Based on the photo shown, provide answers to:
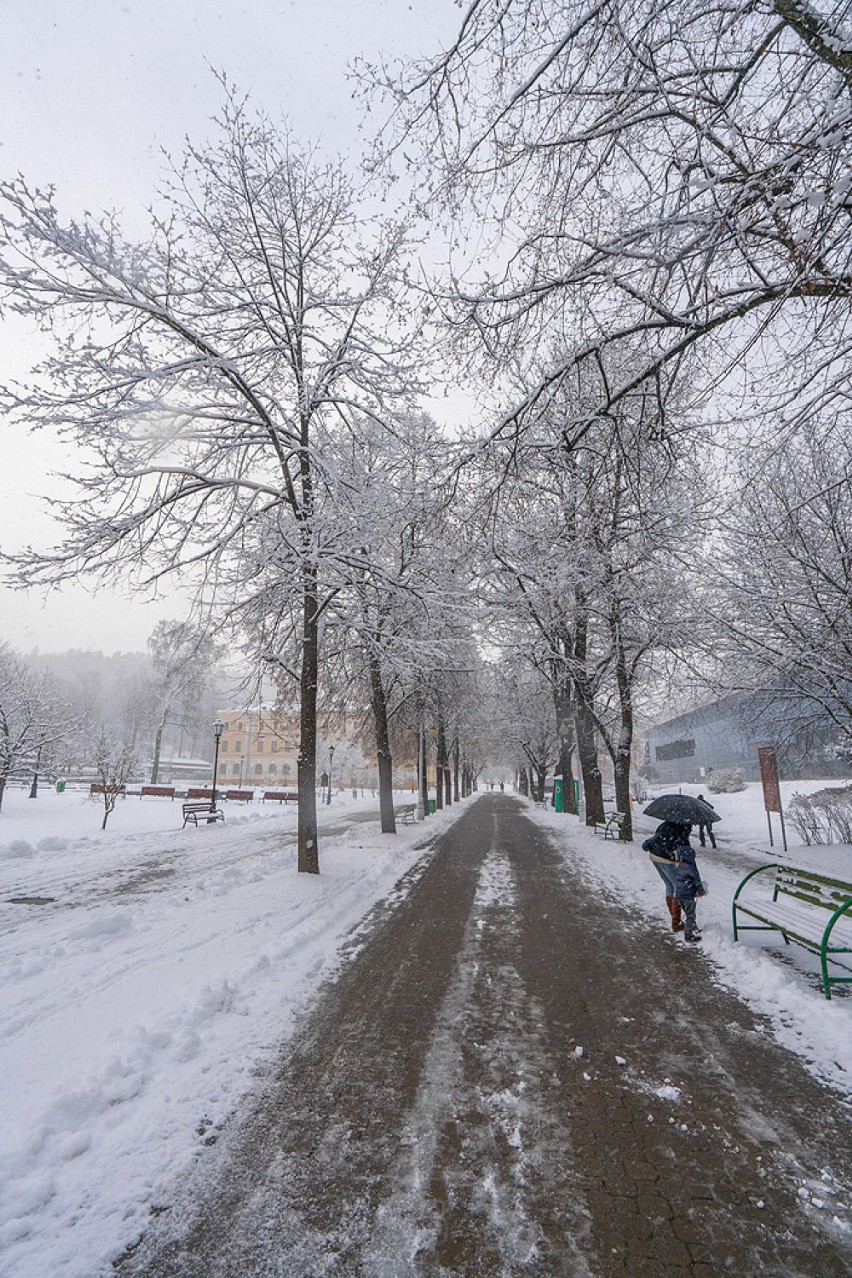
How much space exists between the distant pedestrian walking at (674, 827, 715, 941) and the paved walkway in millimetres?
1515

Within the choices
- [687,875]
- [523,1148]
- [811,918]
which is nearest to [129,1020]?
[523,1148]

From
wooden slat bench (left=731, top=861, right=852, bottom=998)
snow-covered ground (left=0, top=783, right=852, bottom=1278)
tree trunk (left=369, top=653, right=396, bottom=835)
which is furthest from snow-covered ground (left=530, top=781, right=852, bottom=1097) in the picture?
tree trunk (left=369, top=653, right=396, bottom=835)

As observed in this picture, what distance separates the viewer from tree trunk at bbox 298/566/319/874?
10.7 m

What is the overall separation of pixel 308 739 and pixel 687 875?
276 inches

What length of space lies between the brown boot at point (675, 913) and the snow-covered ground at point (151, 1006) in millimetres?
355

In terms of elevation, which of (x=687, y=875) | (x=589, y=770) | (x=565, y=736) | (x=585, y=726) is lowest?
(x=687, y=875)

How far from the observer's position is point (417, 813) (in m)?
25.5

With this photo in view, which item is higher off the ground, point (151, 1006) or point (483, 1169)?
point (151, 1006)

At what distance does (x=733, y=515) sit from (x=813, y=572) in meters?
1.95

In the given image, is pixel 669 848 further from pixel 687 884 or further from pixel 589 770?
pixel 589 770

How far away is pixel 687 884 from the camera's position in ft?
22.1

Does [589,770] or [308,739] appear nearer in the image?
[308,739]

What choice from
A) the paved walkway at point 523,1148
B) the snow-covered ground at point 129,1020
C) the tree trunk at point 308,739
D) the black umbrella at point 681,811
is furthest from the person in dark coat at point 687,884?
the tree trunk at point 308,739

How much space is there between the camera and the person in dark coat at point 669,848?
6684mm
